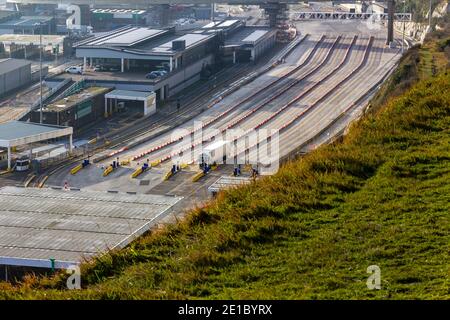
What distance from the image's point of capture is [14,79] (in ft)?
89.8

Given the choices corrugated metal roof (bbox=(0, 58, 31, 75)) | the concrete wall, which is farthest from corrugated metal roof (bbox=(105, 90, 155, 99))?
corrugated metal roof (bbox=(0, 58, 31, 75))

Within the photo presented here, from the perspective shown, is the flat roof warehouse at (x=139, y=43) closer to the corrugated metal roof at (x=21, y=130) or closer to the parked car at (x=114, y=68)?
the parked car at (x=114, y=68)

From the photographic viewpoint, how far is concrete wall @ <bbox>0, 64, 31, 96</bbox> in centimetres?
2666

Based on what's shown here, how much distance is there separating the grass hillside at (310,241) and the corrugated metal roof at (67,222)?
3.32 metres

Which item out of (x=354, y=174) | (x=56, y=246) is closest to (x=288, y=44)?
(x=56, y=246)

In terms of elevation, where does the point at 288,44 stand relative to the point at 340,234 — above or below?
below

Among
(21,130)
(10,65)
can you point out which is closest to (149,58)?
(10,65)

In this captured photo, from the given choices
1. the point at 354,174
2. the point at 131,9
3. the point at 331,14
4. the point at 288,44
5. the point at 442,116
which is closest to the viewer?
the point at 354,174

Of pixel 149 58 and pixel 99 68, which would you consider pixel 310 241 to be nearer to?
pixel 149 58

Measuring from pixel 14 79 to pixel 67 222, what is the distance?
17.6m

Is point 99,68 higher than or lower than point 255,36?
lower
